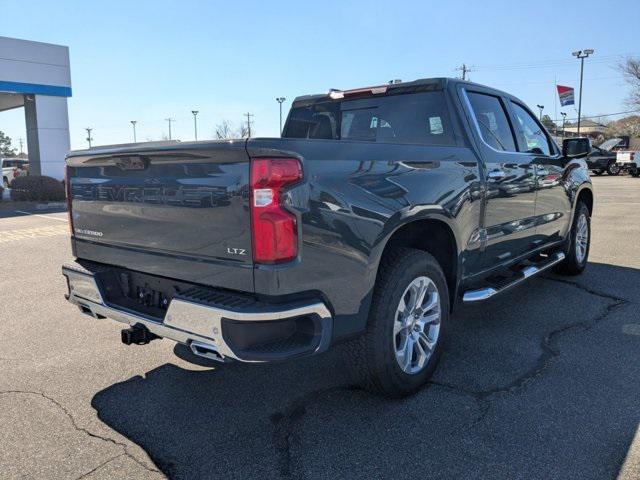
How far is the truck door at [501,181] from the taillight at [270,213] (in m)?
2.00

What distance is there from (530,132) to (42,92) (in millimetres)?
20583

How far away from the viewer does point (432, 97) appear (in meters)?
3.94

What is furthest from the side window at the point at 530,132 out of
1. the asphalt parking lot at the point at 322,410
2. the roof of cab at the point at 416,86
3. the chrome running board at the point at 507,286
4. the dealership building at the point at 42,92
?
the dealership building at the point at 42,92

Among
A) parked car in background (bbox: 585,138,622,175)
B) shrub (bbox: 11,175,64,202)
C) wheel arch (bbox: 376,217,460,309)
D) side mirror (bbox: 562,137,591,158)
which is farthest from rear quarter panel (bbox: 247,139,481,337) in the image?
parked car in background (bbox: 585,138,622,175)

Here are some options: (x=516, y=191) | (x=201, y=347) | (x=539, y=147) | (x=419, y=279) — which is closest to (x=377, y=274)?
(x=419, y=279)

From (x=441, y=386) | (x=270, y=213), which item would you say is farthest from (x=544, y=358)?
(x=270, y=213)

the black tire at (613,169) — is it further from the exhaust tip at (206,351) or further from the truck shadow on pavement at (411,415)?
the exhaust tip at (206,351)

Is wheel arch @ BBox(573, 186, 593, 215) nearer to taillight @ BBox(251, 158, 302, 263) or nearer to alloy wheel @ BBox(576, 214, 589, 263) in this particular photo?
alloy wheel @ BBox(576, 214, 589, 263)

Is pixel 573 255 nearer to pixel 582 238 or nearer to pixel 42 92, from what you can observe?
pixel 582 238

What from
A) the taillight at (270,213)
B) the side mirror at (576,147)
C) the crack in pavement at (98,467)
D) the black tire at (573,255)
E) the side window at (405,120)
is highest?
the side window at (405,120)

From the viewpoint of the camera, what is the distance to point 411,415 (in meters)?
3.00

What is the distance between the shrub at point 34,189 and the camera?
1758cm

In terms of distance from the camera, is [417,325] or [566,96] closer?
[417,325]

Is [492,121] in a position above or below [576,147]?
above
